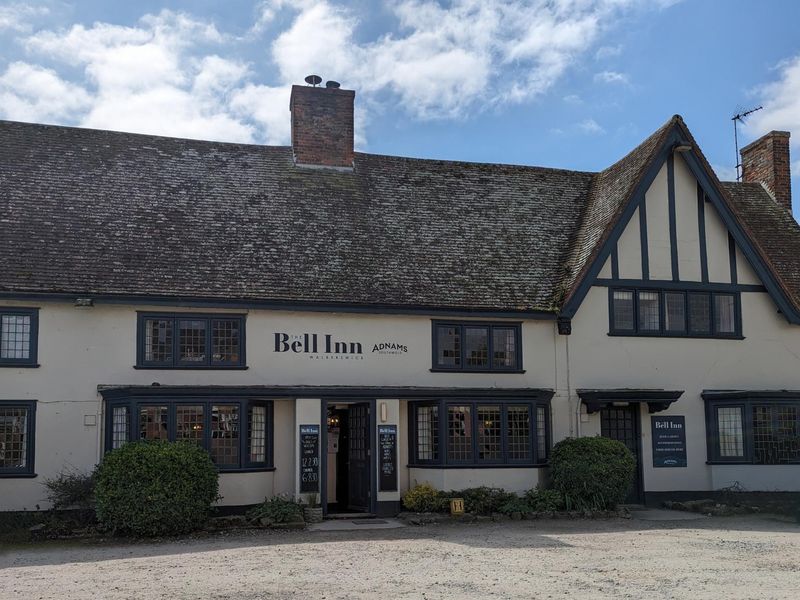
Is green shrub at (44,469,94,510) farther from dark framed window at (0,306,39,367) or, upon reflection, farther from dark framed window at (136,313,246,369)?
dark framed window at (136,313,246,369)

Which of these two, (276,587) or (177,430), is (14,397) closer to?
(177,430)

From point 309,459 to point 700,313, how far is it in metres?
9.98

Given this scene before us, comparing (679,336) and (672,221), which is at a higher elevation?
(672,221)

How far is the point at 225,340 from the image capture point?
64.0ft

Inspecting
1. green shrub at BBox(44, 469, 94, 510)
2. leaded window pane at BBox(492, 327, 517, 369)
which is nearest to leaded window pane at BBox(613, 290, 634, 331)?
leaded window pane at BBox(492, 327, 517, 369)

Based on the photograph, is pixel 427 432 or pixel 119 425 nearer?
pixel 119 425

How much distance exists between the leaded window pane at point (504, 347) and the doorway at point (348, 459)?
10.6ft

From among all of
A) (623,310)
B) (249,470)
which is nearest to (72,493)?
A: (249,470)

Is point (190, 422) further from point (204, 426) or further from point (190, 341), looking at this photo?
point (190, 341)

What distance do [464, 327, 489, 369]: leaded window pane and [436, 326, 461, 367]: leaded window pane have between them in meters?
0.18

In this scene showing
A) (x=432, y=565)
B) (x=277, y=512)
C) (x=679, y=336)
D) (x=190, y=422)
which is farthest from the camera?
(x=679, y=336)

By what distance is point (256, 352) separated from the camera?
19.6 meters

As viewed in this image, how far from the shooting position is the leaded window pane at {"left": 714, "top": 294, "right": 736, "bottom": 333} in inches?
882

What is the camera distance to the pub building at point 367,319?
18.7m
